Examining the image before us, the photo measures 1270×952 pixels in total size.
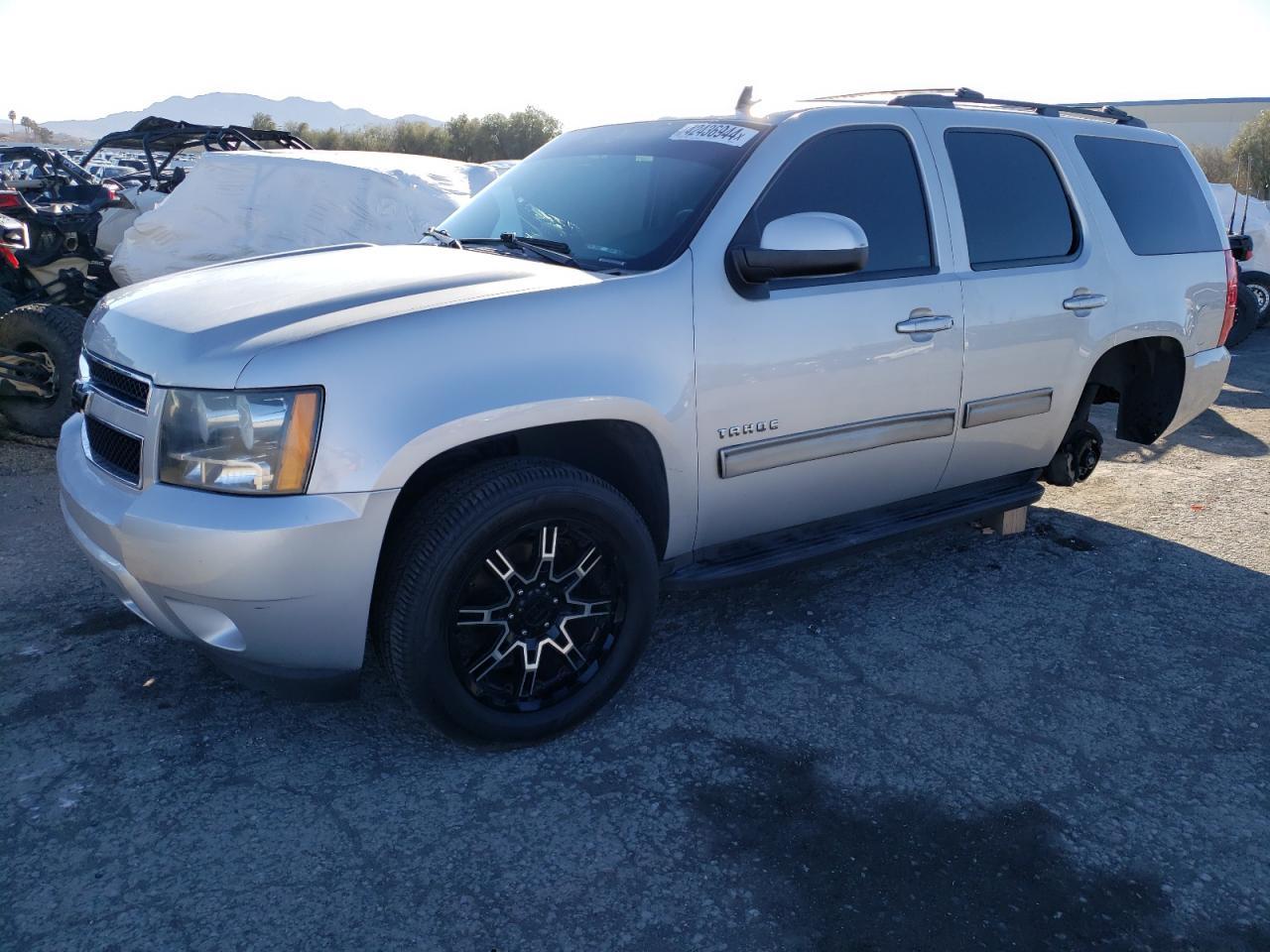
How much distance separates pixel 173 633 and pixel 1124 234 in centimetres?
412

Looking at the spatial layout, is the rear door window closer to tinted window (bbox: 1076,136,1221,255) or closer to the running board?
the running board

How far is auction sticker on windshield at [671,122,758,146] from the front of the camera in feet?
11.4

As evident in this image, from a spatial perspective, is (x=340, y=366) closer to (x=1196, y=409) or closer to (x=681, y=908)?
(x=681, y=908)

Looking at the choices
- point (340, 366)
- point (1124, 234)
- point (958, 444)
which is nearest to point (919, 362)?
point (958, 444)

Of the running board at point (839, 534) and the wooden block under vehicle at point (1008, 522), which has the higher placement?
the running board at point (839, 534)

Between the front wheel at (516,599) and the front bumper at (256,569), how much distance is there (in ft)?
0.49

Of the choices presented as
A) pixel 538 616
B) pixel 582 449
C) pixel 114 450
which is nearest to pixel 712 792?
pixel 538 616

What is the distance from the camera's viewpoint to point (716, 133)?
140 inches

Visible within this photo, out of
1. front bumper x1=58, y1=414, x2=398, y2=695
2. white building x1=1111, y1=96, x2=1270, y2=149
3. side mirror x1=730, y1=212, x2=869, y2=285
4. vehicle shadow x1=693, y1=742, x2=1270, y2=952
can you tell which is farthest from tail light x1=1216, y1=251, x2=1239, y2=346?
white building x1=1111, y1=96, x2=1270, y2=149

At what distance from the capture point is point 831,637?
12.6ft

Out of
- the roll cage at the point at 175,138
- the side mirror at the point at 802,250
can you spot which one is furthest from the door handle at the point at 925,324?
the roll cage at the point at 175,138

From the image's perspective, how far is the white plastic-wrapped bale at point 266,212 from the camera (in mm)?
6969

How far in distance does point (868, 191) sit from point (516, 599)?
1.97 metres

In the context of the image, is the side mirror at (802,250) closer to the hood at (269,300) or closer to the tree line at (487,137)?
the hood at (269,300)
